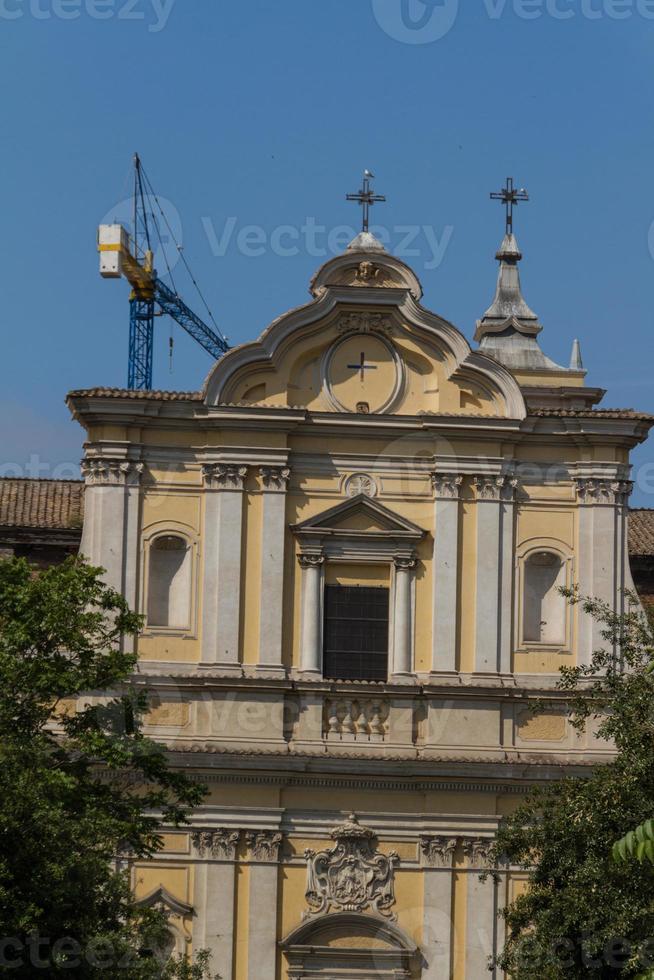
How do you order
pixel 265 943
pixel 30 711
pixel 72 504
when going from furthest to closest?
pixel 72 504 < pixel 265 943 < pixel 30 711

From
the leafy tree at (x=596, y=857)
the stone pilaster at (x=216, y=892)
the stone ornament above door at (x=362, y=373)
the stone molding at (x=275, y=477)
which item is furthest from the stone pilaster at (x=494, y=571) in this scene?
the leafy tree at (x=596, y=857)

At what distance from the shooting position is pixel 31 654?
3731 cm

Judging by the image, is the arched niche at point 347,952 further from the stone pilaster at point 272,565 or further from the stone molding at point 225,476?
the stone molding at point 225,476

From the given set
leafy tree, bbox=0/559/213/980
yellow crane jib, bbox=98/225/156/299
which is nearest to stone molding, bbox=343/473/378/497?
leafy tree, bbox=0/559/213/980

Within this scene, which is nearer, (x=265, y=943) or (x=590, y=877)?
(x=590, y=877)

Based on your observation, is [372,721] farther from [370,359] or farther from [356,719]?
[370,359]

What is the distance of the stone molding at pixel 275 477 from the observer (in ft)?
152

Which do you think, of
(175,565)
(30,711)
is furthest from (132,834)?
(175,565)

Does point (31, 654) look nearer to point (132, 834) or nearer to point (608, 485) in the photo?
point (132, 834)

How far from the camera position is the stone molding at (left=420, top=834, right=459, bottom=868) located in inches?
1774

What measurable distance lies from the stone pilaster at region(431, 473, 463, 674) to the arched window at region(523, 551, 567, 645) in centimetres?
148

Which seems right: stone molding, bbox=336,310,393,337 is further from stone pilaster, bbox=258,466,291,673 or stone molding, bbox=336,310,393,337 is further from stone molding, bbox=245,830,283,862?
stone molding, bbox=245,830,283,862

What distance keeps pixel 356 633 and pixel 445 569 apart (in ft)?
6.65

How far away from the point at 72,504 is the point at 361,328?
738 cm
